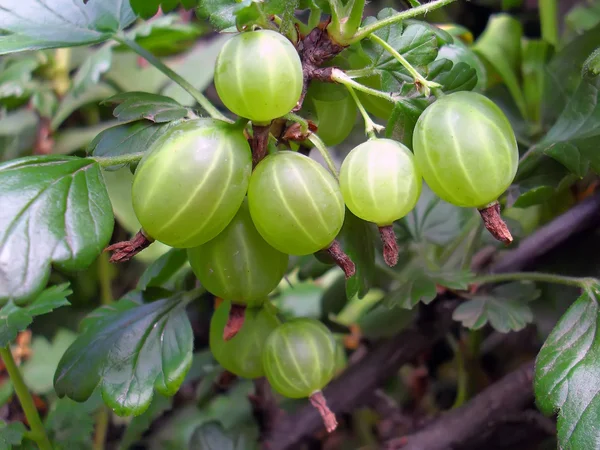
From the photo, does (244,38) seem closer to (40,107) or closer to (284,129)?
(284,129)

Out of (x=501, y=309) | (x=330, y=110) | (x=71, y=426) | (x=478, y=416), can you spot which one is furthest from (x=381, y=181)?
(x=71, y=426)

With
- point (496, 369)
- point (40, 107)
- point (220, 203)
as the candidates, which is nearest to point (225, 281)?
point (220, 203)

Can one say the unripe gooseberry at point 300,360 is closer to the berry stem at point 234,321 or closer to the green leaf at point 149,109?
the berry stem at point 234,321

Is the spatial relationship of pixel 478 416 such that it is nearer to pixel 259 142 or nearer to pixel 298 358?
pixel 298 358

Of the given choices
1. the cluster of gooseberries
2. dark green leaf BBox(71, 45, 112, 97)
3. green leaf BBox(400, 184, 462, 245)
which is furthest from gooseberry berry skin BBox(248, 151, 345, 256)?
dark green leaf BBox(71, 45, 112, 97)

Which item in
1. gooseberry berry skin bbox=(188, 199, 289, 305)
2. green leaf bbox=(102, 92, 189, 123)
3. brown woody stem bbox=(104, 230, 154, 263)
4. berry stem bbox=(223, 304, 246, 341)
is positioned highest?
green leaf bbox=(102, 92, 189, 123)

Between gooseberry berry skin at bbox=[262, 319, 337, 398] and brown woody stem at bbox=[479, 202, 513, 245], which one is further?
gooseberry berry skin at bbox=[262, 319, 337, 398]

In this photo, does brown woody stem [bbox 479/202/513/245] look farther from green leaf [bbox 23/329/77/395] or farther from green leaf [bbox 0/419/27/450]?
green leaf [bbox 23/329/77/395]
